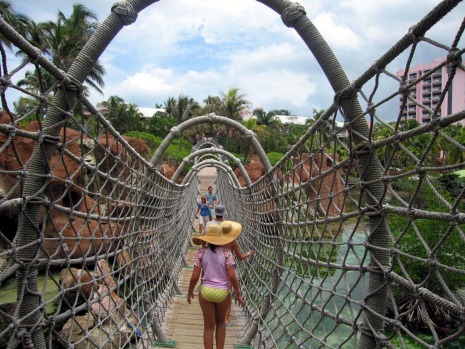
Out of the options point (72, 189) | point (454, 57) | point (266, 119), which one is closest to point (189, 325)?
point (454, 57)

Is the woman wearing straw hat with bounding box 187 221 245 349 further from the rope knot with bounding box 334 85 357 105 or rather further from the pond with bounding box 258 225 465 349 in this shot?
the rope knot with bounding box 334 85 357 105

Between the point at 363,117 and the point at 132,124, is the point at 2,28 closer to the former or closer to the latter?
the point at 363,117

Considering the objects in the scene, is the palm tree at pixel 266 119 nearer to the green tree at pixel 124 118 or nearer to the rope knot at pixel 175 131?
the green tree at pixel 124 118

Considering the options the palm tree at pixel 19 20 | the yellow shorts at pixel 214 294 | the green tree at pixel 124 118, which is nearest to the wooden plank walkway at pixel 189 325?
the yellow shorts at pixel 214 294

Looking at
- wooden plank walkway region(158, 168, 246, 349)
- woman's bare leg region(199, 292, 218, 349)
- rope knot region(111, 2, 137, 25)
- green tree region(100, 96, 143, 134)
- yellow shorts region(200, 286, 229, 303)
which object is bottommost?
wooden plank walkway region(158, 168, 246, 349)

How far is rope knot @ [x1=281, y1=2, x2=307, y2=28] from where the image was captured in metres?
1.61

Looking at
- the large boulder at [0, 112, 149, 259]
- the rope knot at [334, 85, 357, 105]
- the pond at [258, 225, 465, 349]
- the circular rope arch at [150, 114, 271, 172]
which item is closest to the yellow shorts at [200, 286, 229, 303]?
the pond at [258, 225, 465, 349]

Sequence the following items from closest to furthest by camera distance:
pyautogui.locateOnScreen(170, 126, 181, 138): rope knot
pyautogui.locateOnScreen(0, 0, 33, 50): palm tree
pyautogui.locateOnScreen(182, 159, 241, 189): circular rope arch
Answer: pyautogui.locateOnScreen(170, 126, 181, 138): rope knot
pyautogui.locateOnScreen(182, 159, 241, 189): circular rope arch
pyautogui.locateOnScreen(0, 0, 33, 50): palm tree

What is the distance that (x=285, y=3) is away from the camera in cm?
163

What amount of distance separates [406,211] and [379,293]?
34 cm

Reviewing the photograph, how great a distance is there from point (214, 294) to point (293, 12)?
1.44 metres

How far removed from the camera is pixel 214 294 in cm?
216

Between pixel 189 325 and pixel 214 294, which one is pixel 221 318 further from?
pixel 189 325

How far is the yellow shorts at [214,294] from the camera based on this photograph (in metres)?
2.16
